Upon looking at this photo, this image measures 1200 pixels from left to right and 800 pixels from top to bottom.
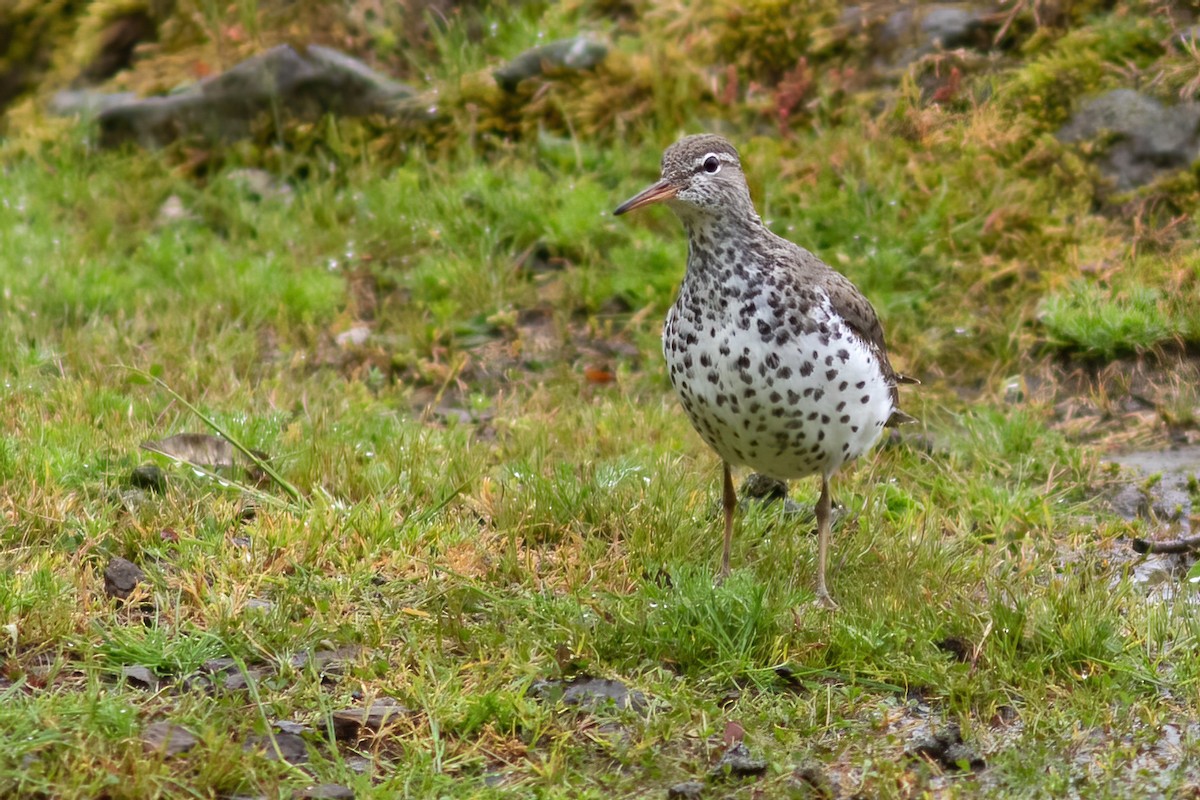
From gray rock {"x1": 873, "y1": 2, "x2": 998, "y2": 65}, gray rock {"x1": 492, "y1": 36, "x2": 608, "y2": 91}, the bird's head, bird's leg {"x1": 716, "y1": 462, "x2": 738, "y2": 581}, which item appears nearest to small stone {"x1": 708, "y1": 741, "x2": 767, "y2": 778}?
bird's leg {"x1": 716, "y1": 462, "x2": 738, "y2": 581}

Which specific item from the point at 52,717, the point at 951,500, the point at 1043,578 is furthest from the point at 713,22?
the point at 52,717

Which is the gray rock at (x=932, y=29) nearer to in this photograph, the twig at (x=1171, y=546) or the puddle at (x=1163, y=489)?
the puddle at (x=1163, y=489)

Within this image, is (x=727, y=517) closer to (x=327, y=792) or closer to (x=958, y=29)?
(x=327, y=792)

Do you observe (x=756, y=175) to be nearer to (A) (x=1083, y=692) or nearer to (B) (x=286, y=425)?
(B) (x=286, y=425)

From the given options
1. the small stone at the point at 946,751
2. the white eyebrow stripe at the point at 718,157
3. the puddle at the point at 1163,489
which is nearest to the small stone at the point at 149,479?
the white eyebrow stripe at the point at 718,157

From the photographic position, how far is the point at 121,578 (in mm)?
5191

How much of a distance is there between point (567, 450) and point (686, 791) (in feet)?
8.72

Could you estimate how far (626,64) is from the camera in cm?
948

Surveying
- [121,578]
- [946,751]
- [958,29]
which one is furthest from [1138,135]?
[121,578]

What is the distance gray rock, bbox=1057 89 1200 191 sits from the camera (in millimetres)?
8391

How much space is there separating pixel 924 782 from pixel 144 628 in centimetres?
260

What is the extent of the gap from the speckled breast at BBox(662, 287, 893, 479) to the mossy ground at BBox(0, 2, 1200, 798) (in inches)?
20.8

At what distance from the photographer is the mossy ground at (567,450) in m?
4.55

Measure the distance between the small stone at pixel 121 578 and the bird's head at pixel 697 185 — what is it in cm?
222
